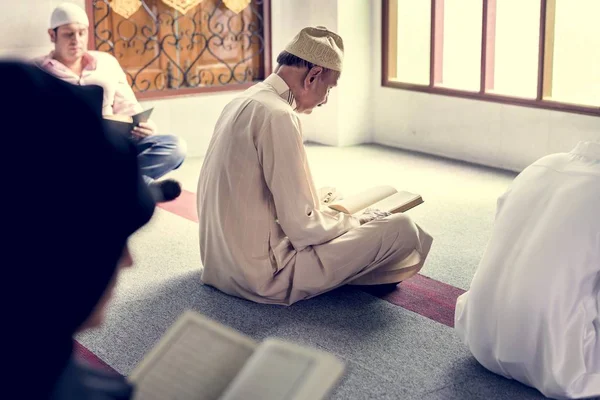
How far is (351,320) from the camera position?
3076 millimetres

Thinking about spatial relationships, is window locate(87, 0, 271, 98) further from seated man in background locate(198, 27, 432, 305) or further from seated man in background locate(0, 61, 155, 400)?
seated man in background locate(0, 61, 155, 400)

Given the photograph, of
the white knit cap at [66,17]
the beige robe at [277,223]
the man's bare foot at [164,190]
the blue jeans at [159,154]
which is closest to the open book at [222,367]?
the man's bare foot at [164,190]

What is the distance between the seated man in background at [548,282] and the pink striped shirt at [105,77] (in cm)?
300

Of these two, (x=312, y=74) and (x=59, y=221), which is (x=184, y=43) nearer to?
(x=312, y=74)

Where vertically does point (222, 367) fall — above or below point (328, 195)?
above

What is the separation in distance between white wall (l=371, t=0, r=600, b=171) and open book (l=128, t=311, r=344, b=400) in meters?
4.60

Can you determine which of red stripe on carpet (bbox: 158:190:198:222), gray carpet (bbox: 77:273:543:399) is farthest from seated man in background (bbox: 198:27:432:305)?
red stripe on carpet (bbox: 158:190:198:222)

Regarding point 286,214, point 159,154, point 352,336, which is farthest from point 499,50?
point 352,336

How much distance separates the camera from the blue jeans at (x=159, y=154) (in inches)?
202

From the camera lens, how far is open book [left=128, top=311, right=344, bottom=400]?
A: 955 mm

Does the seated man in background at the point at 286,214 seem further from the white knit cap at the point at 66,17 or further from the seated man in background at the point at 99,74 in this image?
the white knit cap at the point at 66,17

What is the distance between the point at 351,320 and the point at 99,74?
271cm

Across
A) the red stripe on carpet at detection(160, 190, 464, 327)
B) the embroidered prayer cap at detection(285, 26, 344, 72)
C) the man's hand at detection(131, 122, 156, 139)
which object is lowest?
the red stripe on carpet at detection(160, 190, 464, 327)

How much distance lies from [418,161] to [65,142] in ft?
17.9
